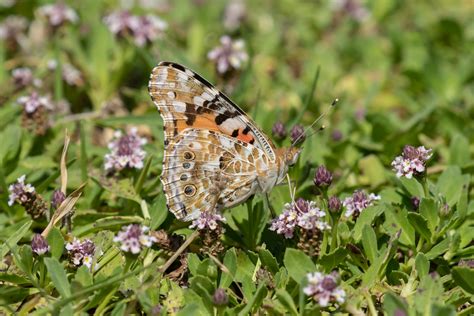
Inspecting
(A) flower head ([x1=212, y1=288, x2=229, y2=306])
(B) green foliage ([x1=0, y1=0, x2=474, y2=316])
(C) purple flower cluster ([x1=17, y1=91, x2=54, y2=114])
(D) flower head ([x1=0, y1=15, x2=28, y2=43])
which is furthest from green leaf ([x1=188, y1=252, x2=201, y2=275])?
(D) flower head ([x1=0, y1=15, x2=28, y2=43])

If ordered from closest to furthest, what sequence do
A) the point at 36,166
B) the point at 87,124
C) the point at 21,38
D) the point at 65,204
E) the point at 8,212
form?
the point at 65,204 → the point at 8,212 → the point at 36,166 → the point at 87,124 → the point at 21,38

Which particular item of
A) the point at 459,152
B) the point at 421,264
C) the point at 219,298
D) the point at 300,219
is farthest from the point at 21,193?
the point at 459,152

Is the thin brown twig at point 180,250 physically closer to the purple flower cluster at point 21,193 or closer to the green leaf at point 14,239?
the green leaf at point 14,239

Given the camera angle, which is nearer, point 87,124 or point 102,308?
point 102,308

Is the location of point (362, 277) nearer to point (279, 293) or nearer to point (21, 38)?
point (279, 293)

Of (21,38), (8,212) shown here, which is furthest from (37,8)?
(8,212)

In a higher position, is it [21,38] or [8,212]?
[21,38]

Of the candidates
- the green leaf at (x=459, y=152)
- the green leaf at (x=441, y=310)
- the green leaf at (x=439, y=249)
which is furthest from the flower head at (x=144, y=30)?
the green leaf at (x=441, y=310)
